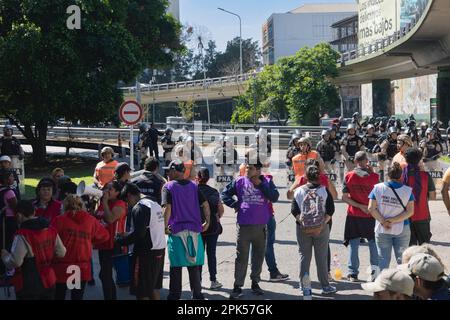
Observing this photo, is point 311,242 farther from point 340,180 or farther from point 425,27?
point 425,27

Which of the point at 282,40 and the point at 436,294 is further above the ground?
the point at 282,40

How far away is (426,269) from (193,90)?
220ft

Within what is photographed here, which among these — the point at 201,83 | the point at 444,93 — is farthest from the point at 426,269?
the point at 201,83

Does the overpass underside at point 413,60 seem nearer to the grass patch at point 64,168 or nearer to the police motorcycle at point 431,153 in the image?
the police motorcycle at point 431,153

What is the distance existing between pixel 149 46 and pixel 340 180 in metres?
17.3

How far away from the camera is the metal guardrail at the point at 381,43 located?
37.3 metres

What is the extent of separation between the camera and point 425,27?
33.6 metres

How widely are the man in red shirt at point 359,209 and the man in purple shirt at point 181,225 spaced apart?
89.8 inches

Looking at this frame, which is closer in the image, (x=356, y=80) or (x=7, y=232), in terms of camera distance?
(x=7, y=232)

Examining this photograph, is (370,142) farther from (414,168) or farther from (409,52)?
(409,52)

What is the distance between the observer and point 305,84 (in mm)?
43000

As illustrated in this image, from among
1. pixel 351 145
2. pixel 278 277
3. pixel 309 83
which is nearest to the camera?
pixel 278 277

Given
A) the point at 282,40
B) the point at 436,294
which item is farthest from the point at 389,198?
the point at 282,40

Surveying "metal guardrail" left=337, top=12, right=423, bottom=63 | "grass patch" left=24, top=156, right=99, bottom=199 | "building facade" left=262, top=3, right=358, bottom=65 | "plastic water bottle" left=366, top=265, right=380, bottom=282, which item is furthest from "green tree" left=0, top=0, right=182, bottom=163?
"building facade" left=262, top=3, right=358, bottom=65
